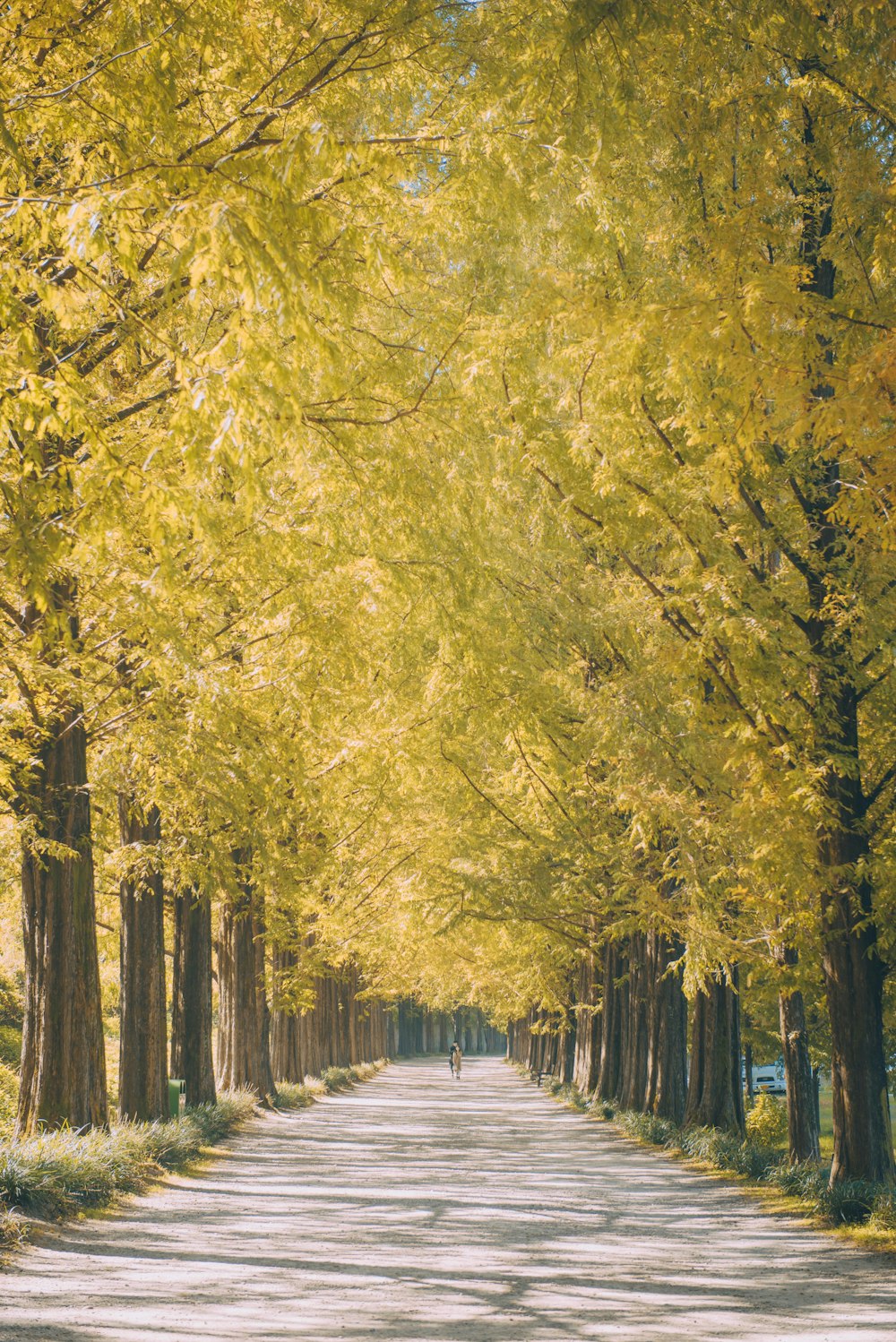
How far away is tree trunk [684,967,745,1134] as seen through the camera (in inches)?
706

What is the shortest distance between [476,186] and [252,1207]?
30.3 feet

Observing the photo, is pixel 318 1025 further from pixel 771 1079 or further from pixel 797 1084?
pixel 771 1079

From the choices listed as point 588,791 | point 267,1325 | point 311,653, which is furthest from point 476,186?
point 588,791

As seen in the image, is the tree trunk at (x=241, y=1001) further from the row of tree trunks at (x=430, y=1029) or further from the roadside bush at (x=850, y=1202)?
the row of tree trunks at (x=430, y=1029)

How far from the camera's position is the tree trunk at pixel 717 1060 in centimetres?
1794

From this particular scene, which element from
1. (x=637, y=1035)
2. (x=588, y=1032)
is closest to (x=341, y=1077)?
(x=588, y=1032)

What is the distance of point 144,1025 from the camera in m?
15.1

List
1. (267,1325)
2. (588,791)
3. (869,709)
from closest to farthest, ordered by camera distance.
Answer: (267,1325) → (869,709) → (588,791)

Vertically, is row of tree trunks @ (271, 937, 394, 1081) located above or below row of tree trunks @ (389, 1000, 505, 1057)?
above

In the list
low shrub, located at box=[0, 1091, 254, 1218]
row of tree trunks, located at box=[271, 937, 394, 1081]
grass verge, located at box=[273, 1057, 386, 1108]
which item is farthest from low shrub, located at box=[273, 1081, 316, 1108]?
low shrub, located at box=[0, 1091, 254, 1218]

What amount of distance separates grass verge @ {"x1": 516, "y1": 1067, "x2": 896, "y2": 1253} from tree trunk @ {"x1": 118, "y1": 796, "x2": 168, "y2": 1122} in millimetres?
7163

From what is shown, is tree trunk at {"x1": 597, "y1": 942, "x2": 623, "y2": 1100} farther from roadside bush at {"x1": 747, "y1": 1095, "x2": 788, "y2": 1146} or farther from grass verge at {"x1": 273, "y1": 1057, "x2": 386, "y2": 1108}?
grass verge at {"x1": 273, "y1": 1057, "x2": 386, "y2": 1108}

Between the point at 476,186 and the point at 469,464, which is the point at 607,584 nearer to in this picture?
the point at 469,464

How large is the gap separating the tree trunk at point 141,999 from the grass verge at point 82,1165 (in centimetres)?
37
